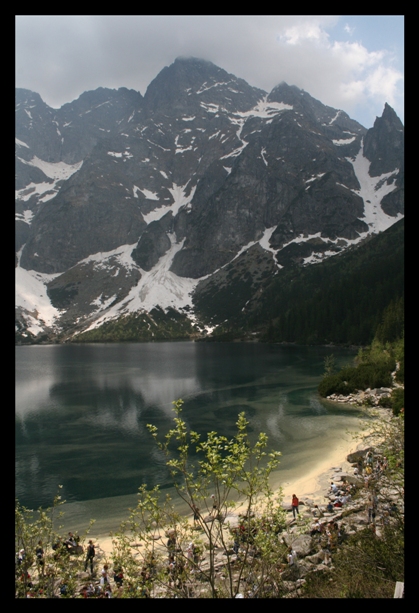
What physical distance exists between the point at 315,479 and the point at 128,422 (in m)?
27.9

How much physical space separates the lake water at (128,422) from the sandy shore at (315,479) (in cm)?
104

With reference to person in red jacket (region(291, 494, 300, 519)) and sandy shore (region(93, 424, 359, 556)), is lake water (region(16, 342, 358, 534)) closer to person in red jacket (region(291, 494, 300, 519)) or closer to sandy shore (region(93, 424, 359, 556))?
sandy shore (region(93, 424, 359, 556))

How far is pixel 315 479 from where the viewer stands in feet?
98.4

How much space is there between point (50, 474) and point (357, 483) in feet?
79.9

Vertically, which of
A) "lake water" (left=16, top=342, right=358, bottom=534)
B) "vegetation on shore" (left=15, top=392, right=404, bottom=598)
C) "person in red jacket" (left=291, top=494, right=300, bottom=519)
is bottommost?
"lake water" (left=16, top=342, right=358, bottom=534)

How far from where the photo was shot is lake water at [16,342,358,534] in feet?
103

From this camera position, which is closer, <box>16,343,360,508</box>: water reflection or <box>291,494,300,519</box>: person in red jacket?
<box>291,494,300,519</box>: person in red jacket

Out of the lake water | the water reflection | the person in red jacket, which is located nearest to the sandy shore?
the lake water

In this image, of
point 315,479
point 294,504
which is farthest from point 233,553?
point 315,479

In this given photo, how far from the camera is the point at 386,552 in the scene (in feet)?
41.8

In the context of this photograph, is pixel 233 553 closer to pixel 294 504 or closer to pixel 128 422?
pixel 294 504

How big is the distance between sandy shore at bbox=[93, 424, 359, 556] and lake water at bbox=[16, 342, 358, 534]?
104cm
